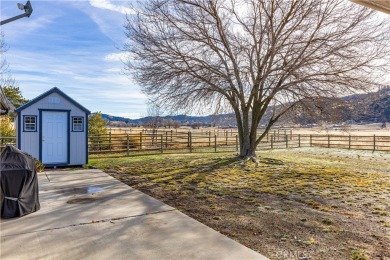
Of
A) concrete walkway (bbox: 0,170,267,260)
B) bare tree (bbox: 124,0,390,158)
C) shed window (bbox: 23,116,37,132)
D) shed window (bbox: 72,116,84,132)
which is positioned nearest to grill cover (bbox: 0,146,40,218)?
concrete walkway (bbox: 0,170,267,260)

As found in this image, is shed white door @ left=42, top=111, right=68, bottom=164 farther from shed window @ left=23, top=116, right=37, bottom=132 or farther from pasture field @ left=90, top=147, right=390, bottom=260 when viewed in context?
pasture field @ left=90, top=147, right=390, bottom=260

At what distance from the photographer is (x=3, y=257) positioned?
292 centimetres

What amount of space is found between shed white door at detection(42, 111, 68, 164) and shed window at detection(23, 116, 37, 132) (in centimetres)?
26

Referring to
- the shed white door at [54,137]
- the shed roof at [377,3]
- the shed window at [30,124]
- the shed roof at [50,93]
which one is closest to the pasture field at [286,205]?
the shed white door at [54,137]

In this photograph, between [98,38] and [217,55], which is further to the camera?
[217,55]

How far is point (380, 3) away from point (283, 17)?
9.03m

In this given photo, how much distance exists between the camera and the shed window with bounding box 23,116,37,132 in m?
9.42

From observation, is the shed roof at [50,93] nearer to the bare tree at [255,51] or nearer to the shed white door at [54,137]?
the shed white door at [54,137]

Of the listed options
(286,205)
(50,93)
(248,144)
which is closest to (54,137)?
(50,93)

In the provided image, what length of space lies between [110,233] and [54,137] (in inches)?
290

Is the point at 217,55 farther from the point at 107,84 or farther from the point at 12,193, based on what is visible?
the point at 12,193

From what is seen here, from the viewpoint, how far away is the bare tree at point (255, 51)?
9.38 meters

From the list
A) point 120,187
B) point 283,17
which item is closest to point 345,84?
point 283,17

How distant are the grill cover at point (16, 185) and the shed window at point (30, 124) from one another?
18.2 ft
